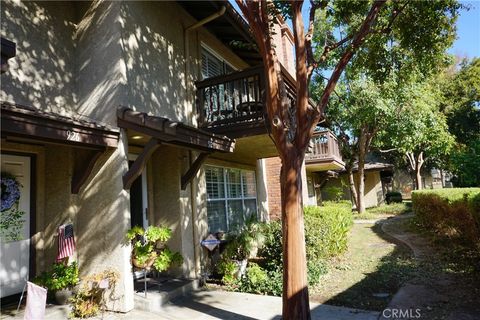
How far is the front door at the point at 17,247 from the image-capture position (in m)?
5.92

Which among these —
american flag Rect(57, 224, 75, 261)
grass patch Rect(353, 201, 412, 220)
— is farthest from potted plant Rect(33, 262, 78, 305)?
grass patch Rect(353, 201, 412, 220)

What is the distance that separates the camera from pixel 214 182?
959 centimetres

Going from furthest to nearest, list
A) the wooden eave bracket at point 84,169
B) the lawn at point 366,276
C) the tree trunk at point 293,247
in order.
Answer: the lawn at point 366,276, the wooden eave bracket at point 84,169, the tree trunk at point 293,247

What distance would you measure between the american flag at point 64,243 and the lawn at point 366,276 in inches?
177

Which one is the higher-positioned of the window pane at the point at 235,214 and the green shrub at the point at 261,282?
the window pane at the point at 235,214

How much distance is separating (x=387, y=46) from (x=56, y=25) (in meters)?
7.15

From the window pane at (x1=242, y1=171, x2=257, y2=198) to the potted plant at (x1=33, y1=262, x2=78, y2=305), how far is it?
246 inches

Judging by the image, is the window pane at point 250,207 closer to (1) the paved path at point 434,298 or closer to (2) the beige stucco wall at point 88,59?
(2) the beige stucco wall at point 88,59

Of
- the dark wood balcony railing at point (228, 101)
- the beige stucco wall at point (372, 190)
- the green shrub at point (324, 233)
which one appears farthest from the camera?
the beige stucco wall at point (372, 190)

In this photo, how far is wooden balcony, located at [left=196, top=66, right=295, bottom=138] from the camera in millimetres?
8234

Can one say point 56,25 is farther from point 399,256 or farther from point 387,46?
point 399,256

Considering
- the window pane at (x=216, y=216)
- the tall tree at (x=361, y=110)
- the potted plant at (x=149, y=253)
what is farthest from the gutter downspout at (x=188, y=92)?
the tall tree at (x=361, y=110)

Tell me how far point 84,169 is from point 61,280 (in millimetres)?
1830

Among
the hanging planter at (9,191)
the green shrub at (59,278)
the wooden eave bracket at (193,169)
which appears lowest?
the green shrub at (59,278)
